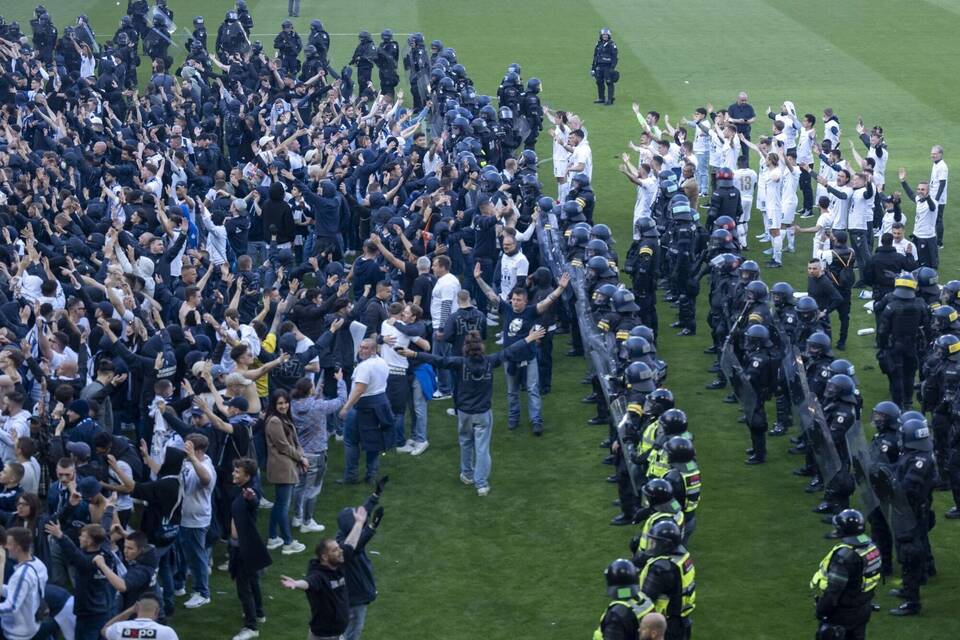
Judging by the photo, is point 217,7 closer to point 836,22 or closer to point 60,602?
point 836,22

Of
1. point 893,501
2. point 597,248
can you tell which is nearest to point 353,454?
point 597,248

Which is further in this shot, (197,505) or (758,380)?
(758,380)

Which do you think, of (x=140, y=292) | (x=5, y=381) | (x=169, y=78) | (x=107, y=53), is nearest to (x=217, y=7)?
(x=107, y=53)

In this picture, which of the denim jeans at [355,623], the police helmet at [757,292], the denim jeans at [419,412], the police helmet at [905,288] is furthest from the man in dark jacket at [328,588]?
the police helmet at [905,288]

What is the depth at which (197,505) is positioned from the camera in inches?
540

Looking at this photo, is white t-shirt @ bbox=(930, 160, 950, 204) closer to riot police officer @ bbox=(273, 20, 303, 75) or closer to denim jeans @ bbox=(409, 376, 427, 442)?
denim jeans @ bbox=(409, 376, 427, 442)

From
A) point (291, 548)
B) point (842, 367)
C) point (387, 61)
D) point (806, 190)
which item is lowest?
point (291, 548)

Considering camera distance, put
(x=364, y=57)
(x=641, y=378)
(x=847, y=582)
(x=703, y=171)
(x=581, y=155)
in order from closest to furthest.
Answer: (x=847, y=582) < (x=641, y=378) < (x=581, y=155) < (x=703, y=171) < (x=364, y=57)

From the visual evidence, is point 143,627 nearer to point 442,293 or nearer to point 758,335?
point 442,293

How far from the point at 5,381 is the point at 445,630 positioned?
474 cm

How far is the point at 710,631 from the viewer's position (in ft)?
45.3

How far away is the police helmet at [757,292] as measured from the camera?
59.1 ft

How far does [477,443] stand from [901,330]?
560 centimetres

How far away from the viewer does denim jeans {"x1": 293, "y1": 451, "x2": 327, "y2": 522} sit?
50.9ft
